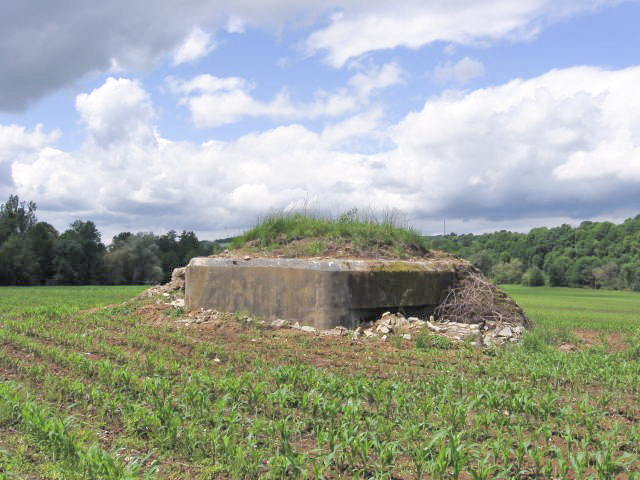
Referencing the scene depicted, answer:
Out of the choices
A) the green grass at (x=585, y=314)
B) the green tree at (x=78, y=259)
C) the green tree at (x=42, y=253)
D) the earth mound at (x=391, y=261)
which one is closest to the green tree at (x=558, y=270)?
the green grass at (x=585, y=314)

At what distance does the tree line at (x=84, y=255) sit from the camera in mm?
47469

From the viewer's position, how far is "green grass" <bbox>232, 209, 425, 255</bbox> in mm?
12312

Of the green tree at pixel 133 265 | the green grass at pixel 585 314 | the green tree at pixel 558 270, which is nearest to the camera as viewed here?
the green grass at pixel 585 314

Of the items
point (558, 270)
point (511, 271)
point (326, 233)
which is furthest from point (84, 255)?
point (558, 270)

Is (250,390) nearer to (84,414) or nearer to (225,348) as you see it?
(84,414)

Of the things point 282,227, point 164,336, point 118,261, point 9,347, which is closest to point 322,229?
point 282,227

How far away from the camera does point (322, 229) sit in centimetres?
1288

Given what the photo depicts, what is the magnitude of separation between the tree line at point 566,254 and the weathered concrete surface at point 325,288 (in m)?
49.0

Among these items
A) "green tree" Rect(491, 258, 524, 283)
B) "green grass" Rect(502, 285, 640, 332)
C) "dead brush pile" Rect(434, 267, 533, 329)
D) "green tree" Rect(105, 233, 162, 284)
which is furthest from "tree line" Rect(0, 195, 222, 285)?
"dead brush pile" Rect(434, 267, 533, 329)

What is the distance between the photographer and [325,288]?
1042 centimetres

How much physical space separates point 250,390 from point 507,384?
2795mm

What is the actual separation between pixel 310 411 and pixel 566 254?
77078mm

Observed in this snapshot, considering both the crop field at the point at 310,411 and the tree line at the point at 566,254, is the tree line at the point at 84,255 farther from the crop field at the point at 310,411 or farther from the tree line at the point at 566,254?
the crop field at the point at 310,411

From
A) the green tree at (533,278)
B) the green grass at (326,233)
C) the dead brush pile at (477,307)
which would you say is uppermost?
the green grass at (326,233)
